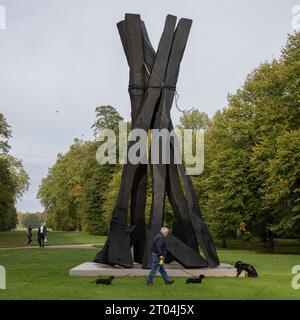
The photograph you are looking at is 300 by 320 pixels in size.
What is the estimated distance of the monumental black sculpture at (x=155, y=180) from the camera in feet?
51.0

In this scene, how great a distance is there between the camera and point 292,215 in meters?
31.0

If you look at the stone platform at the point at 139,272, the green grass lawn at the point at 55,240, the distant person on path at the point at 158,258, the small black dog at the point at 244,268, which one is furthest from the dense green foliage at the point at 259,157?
the distant person on path at the point at 158,258

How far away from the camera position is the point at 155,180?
15883 millimetres

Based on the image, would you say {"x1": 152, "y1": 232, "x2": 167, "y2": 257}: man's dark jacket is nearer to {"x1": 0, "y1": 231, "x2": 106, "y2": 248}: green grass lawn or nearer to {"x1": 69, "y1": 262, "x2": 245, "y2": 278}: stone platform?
{"x1": 69, "y1": 262, "x2": 245, "y2": 278}: stone platform

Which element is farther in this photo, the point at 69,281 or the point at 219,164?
the point at 219,164

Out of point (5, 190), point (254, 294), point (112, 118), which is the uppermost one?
point (112, 118)

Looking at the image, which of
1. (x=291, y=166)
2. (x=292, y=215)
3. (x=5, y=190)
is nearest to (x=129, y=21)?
(x=291, y=166)

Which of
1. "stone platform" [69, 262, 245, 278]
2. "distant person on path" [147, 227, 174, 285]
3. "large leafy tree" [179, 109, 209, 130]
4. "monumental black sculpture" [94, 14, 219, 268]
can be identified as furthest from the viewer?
"large leafy tree" [179, 109, 209, 130]

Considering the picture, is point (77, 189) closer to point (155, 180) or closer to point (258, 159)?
point (258, 159)

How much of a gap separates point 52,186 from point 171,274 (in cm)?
6850

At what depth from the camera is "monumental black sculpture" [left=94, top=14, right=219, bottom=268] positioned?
51.0 ft

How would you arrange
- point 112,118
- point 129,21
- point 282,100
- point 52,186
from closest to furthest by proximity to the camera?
point 129,21
point 282,100
point 112,118
point 52,186

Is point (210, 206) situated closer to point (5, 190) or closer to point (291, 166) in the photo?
point (291, 166)

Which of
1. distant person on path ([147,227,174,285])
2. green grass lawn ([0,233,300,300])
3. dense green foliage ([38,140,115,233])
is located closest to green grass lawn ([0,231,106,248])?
dense green foliage ([38,140,115,233])
